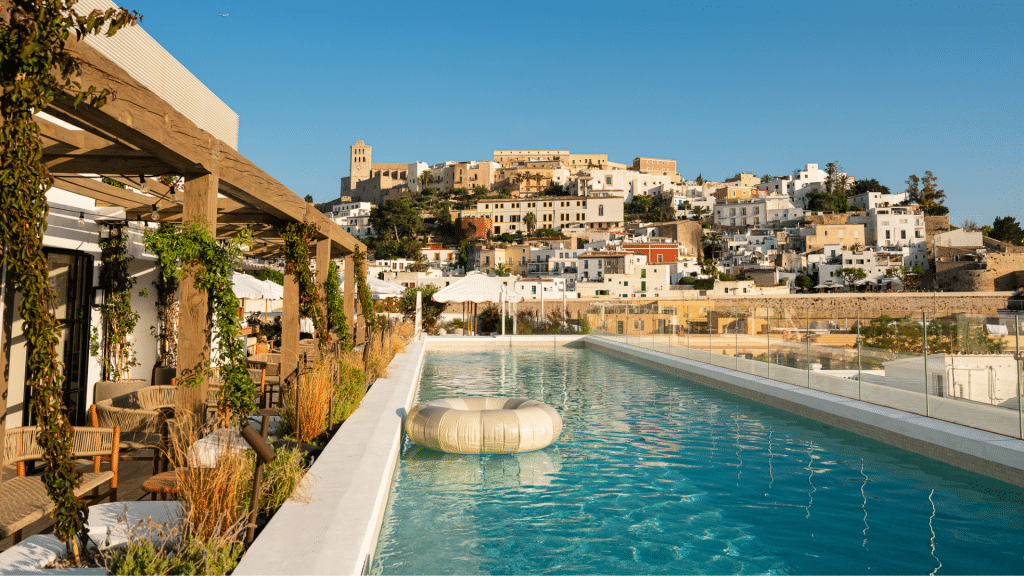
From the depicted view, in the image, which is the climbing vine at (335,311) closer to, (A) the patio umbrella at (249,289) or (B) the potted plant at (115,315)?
(B) the potted plant at (115,315)

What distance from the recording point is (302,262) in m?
7.21

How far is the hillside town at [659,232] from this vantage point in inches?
2517

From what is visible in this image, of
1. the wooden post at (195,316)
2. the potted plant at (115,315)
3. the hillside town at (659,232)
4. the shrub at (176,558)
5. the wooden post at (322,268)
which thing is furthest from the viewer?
the hillside town at (659,232)

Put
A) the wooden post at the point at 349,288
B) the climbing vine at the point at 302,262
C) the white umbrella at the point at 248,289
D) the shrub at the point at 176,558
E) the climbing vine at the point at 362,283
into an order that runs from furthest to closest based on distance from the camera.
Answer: the white umbrella at the point at 248,289 → the climbing vine at the point at 362,283 → the wooden post at the point at 349,288 → the climbing vine at the point at 302,262 → the shrub at the point at 176,558

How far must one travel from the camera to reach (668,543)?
4453 millimetres

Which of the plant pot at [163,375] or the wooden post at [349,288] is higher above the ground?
the wooden post at [349,288]

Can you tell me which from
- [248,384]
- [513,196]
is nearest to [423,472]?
[248,384]

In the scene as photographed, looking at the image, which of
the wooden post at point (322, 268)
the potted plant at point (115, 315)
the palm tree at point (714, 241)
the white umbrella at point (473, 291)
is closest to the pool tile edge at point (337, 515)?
the wooden post at point (322, 268)

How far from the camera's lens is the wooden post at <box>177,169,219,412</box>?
414cm

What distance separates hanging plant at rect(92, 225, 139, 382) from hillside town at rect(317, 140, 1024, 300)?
36800 millimetres

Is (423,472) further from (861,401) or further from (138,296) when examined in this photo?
(861,401)

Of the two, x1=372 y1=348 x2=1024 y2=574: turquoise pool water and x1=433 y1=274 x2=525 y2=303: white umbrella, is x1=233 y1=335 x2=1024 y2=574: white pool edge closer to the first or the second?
x1=372 y1=348 x2=1024 y2=574: turquoise pool water

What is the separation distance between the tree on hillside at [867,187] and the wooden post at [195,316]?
4222 inches

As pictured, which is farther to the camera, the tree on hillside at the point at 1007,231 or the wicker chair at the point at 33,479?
the tree on hillside at the point at 1007,231
